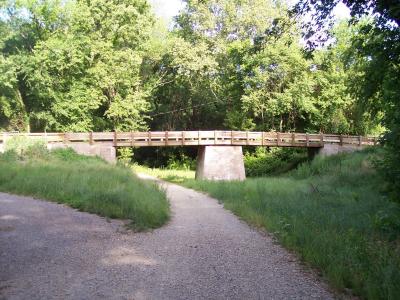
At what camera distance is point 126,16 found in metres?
38.3

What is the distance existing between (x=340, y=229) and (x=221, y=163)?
2260 centimetres

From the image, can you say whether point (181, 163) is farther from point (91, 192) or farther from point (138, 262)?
point (138, 262)

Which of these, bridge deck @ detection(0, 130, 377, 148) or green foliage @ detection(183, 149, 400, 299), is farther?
bridge deck @ detection(0, 130, 377, 148)

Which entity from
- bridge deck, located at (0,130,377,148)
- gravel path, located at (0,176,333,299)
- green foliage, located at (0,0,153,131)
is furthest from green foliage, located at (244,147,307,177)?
gravel path, located at (0,176,333,299)

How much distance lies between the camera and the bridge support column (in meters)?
30.9

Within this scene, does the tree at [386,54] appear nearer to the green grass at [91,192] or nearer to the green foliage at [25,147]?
the green grass at [91,192]

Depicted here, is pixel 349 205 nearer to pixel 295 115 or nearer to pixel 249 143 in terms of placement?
pixel 249 143

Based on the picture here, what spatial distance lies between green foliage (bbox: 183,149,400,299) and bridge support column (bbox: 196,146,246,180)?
12.8 metres

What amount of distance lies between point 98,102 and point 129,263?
32.7m

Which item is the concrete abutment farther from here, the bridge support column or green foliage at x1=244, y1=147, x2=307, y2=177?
green foliage at x1=244, y1=147, x2=307, y2=177

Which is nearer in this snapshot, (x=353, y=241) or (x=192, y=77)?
(x=353, y=241)

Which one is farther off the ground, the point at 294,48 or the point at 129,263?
the point at 294,48

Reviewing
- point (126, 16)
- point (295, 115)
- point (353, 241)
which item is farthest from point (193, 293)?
point (295, 115)

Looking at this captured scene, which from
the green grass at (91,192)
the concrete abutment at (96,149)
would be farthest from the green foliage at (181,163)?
the green grass at (91,192)
